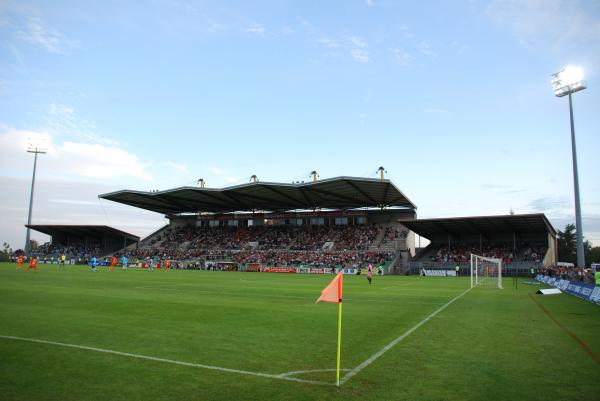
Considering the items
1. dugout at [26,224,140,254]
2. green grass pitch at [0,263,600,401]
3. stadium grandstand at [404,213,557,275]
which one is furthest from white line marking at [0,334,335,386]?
dugout at [26,224,140,254]

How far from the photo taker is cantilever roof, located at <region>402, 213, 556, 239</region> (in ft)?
168

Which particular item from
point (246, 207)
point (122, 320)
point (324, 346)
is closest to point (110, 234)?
point (246, 207)

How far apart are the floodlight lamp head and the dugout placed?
2979 inches

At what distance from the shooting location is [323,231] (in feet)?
233

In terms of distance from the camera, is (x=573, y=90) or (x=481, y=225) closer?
(x=573, y=90)

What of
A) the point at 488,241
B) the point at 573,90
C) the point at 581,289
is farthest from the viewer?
the point at 488,241

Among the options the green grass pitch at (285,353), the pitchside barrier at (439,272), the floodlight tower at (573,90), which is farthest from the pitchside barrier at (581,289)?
the pitchside barrier at (439,272)

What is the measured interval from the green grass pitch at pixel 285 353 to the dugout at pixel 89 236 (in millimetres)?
74273

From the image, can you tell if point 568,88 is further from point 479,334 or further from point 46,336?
point 46,336

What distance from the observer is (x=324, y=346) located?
31.4 ft

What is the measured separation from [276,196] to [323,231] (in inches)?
438

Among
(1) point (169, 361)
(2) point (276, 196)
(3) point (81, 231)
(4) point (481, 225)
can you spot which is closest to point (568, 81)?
(4) point (481, 225)

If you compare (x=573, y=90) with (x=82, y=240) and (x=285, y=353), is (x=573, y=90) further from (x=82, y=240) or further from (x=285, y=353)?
(x=82, y=240)

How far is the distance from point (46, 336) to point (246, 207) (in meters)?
65.3
